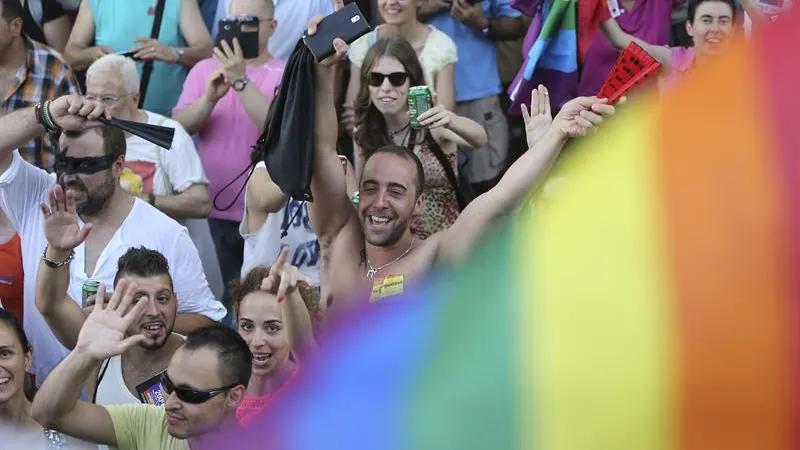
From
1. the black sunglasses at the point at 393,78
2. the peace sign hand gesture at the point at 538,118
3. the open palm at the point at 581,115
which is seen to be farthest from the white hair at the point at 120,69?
the open palm at the point at 581,115

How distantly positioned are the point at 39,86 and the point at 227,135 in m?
1.01

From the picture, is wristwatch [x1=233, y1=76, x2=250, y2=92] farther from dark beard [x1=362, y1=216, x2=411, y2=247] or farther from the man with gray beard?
dark beard [x1=362, y1=216, x2=411, y2=247]

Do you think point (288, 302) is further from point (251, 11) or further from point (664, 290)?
point (664, 290)

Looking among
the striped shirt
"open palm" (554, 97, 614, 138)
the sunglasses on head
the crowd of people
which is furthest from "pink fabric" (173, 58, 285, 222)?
"open palm" (554, 97, 614, 138)

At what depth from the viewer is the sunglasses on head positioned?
5781 mm

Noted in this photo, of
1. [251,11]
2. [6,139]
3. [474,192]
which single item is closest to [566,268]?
[6,139]

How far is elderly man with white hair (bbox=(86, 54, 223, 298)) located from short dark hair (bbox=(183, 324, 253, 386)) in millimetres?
1931

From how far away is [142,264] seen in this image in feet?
18.2

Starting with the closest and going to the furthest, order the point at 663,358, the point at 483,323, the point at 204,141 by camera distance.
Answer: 1. the point at 663,358
2. the point at 483,323
3. the point at 204,141

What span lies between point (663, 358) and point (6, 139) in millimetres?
4227

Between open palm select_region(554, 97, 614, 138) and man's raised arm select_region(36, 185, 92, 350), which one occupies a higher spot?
open palm select_region(554, 97, 614, 138)

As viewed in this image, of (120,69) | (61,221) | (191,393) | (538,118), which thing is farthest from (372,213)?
(120,69)

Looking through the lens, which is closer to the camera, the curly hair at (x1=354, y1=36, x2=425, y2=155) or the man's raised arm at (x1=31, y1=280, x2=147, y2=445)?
the man's raised arm at (x1=31, y1=280, x2=147, y2=445)

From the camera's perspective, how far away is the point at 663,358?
5.33ft
